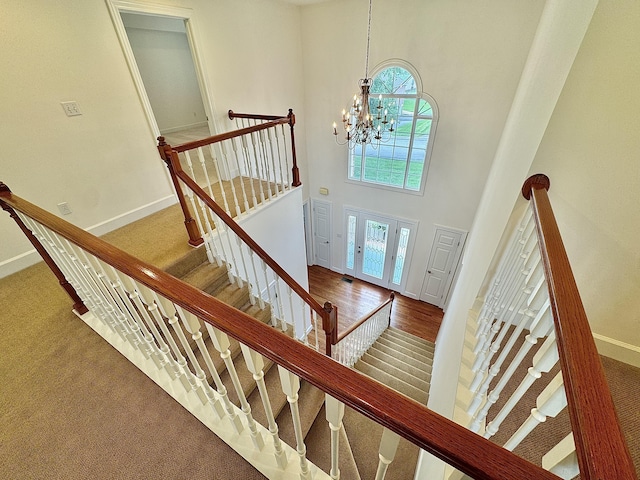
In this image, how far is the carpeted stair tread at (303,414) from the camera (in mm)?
1628

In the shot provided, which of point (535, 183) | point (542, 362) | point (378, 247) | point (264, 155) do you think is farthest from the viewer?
point (378, 247)

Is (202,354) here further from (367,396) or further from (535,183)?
(535,183)

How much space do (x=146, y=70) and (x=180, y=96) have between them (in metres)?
0.81

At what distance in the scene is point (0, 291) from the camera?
2135mm

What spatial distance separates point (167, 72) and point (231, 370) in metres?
7.03

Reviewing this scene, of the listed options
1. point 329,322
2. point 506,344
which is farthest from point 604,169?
point 329,322

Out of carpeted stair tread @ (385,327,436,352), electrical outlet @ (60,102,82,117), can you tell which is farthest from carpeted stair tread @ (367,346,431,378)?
electrical outlet @ (60,102,82,117)

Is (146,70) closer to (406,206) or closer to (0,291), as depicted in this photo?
(0,291)

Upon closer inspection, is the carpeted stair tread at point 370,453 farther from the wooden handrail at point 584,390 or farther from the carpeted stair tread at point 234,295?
the wooden handrail at point 584,390

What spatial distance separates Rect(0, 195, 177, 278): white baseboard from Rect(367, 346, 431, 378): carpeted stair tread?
3363mm

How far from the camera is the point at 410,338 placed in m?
4.36

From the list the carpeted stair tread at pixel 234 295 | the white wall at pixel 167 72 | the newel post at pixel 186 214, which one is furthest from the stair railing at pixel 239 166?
the white wall at pixel 167 72

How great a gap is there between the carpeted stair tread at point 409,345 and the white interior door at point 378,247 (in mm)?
1468

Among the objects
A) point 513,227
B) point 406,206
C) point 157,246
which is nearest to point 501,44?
point 406,206
